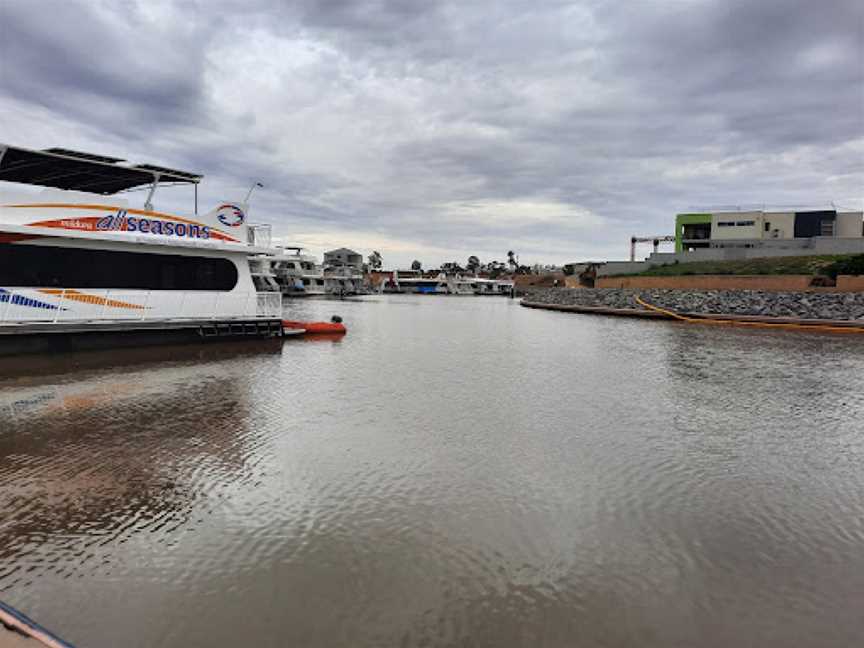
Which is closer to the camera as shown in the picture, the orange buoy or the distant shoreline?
the orange buoy

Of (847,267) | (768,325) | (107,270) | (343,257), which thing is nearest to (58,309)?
(107,270)

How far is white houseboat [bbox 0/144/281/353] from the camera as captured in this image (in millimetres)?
14758

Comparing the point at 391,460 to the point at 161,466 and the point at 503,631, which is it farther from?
the point at 503,631

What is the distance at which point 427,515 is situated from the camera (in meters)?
5.95

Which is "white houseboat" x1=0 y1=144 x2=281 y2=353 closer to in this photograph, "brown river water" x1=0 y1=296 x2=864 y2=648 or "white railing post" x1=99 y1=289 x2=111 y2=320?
"white railing post" x1=99 y1=289 x2=111 y2=320

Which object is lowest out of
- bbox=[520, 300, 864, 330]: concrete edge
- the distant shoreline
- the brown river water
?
the brown river water

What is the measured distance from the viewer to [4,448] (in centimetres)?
774

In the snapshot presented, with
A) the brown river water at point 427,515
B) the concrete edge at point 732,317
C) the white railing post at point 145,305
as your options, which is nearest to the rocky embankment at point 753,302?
the concrete edge at point 732,317

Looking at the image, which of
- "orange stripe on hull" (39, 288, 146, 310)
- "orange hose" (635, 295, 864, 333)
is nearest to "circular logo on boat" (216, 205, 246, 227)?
"orange stripe on hull" (39, 288, 146, 310)

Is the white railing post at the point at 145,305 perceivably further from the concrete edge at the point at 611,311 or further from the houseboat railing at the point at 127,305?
the concrete edge at the point at 611,311

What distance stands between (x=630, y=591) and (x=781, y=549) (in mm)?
1887

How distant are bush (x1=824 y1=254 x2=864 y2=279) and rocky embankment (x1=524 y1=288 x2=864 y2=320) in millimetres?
1708

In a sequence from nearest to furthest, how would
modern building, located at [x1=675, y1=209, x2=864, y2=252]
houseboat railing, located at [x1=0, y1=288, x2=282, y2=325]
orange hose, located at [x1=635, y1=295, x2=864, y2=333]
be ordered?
houseboat railing, located at [x1=0, y1=288, x2=282, y2=325] → orange hose, located at [x1=635, y1=295, x2=864, y2=333] → modern building, located at [x1=675, y1=209, x2=864, y2=252]

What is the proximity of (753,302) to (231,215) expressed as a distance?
32203 millimetres
